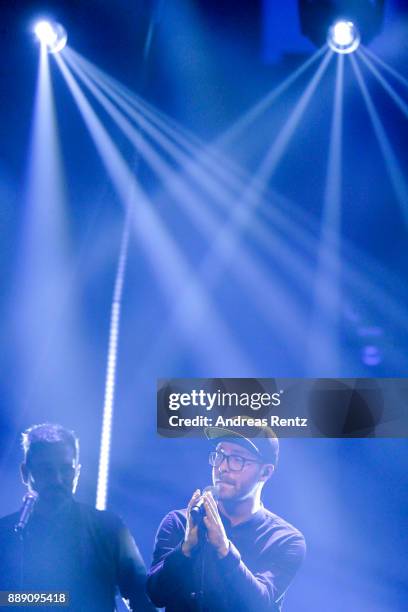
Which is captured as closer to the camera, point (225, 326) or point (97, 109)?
point (225, 326)

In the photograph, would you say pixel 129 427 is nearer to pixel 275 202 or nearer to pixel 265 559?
pixel 265 559

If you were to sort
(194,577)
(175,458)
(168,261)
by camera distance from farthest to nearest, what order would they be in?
1. (168,261)
2. (175,458)
3. (194,577)

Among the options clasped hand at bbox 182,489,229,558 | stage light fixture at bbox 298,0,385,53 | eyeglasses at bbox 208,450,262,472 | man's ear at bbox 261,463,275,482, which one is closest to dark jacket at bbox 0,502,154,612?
clasped hand at bbox 182,489,229,558

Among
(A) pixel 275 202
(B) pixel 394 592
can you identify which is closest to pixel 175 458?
Result: (B) pixel 394 592

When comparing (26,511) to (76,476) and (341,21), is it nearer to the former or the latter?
(76,476)

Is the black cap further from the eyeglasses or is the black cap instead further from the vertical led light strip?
the vertical led light strip

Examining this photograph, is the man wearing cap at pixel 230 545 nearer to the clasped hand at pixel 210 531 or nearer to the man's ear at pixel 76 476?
the clasped hand at pixel 210 531

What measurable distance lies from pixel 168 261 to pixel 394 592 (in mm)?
1797

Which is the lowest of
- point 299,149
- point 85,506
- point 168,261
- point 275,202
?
point 85,506

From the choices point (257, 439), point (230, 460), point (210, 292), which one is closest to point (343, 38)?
point (210, 292)

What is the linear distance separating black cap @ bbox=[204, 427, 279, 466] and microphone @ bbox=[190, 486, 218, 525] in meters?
0.22

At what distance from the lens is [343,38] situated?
3.38 m

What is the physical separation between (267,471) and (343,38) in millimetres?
2060

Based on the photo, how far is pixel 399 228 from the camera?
3.40m
